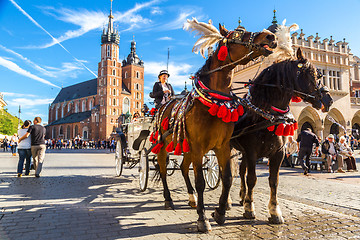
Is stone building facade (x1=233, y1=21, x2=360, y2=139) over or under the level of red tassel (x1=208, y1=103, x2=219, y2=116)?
over

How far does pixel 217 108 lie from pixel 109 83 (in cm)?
7617

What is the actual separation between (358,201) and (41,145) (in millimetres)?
8640

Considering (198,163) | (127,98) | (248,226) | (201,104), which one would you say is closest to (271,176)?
(248,226)

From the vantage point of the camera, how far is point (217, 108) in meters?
3.51

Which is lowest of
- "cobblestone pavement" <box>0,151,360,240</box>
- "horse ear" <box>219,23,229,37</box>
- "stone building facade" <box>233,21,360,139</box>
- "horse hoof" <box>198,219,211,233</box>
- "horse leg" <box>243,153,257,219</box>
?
"cobblestone pavement" <box>0,151,360,240</box>

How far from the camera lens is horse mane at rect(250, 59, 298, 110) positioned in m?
4.14

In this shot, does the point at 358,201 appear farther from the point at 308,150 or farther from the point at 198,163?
the point at 308,150

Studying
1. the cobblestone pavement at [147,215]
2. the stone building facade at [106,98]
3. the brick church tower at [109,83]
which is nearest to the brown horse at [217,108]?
the cobblestone pavement at [147,215]

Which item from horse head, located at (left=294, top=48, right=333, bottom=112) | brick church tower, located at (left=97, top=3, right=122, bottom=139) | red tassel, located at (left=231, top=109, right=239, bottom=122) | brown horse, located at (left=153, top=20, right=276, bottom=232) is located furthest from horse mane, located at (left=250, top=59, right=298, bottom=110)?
brick church tower, located at (left=97, top=3, right=122, bottom=139)

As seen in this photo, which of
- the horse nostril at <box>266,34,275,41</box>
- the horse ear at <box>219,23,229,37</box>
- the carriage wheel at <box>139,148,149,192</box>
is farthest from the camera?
the carriage wheel at <box>139,148,149,192</box>

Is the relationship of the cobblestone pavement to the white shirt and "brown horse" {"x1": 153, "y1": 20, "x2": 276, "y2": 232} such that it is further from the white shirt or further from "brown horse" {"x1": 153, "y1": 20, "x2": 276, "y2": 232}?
the white shirt

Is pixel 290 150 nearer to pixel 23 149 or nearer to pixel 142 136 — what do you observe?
pixel 142 136

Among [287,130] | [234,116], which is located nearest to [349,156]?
[287,130]

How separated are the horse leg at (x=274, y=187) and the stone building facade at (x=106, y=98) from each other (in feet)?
228
